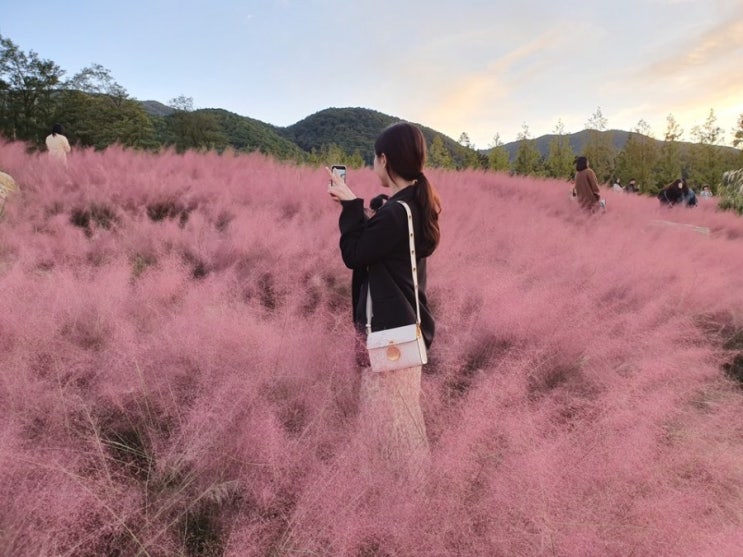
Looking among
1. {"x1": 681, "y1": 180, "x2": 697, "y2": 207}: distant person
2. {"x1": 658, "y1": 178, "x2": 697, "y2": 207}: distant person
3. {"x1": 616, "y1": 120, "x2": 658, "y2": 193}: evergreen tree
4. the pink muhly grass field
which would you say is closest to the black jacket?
the pink muhly grass field

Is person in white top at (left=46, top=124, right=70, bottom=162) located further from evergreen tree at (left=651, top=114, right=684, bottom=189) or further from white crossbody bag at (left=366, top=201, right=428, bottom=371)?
evergreen tree at (left=651, top=114, right=684, bottom=189)

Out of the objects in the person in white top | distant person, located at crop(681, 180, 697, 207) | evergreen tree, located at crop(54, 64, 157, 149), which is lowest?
distant person, located at crop(681, 180, 697, 207)

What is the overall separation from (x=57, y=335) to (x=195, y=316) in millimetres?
688

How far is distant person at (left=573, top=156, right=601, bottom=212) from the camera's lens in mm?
7523

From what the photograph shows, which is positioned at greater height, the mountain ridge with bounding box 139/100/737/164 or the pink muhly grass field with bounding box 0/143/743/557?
the mountain ridge with bounding box 139/100/737/164

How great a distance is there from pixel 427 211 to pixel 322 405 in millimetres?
991

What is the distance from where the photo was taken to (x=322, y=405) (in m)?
2.00

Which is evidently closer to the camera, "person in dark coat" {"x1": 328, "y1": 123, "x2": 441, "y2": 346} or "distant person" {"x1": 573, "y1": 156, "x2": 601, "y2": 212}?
"person in dark coat" {"x1": 328, "y1": 123, "x2": 441, "y2": 346}

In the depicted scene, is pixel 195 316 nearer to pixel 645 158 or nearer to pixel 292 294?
pixel 292 294

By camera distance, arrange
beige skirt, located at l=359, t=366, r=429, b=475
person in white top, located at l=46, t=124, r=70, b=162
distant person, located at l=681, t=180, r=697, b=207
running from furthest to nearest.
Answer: distant person, located at l=681, t=180, r=697, b=207 < person in white top, located at l=46, t=124, r=70, b=162 < beige skirt, located at l=359, t=366, r=429, b=475

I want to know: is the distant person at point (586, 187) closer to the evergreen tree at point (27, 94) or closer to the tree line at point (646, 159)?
the tree line at point (646, 159)

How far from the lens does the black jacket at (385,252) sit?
5.23 feet

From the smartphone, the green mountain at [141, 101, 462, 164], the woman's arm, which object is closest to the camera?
the woman's arm

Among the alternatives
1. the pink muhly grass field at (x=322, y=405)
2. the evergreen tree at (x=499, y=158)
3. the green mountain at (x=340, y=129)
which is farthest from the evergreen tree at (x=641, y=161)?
the green mountain at (x=340, y=129)
